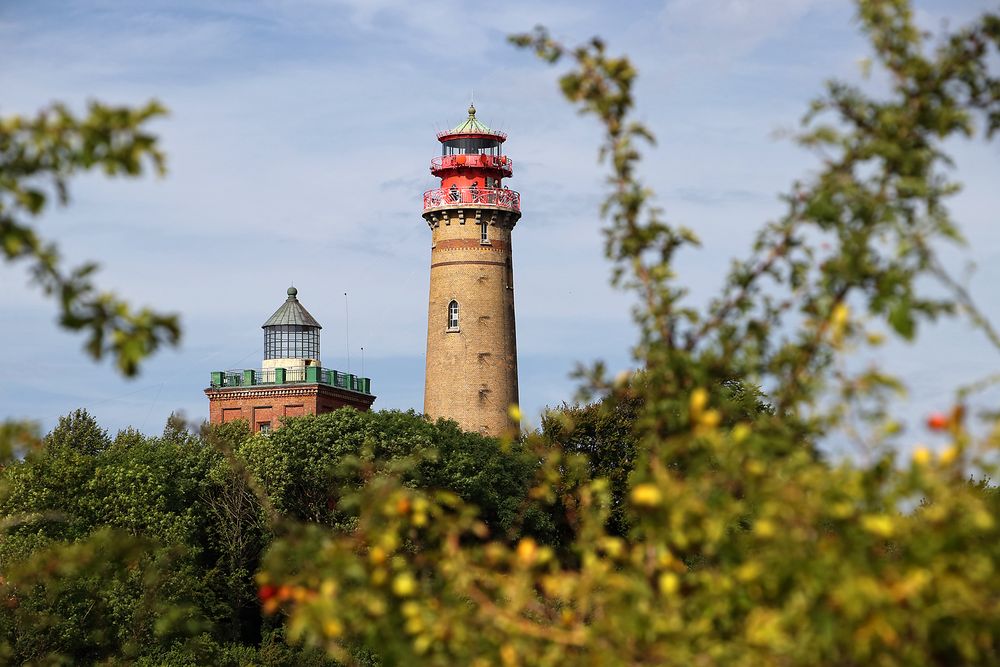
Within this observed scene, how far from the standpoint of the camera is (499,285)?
73.8 meters

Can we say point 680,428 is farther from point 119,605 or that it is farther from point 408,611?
point 119,605

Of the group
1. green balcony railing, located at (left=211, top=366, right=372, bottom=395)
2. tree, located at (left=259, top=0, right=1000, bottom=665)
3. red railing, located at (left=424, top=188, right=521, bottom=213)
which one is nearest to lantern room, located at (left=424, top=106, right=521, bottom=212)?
red railing, located at (left=424, top=188, right=521, bottom=213)

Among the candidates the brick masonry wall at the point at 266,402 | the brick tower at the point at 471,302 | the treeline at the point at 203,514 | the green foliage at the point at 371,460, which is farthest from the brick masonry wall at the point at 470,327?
the green foliage at the point at 371,460

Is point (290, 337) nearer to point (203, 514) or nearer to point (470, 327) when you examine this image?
point (470, 327)

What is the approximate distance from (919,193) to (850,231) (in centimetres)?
36

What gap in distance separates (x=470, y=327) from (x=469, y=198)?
640 centimetres

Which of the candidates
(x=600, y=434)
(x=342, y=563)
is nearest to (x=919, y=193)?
(x=342, y=563)

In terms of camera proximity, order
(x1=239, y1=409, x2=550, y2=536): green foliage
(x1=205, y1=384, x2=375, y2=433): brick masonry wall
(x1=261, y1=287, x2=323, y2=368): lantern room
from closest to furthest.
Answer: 1. (x1=239, y1=409, x2=550, y2=536): green foliage
2. (x1=205, y1=384, x2=375, y2=433): brick masonry wall
3. (x1=261, y1=287, x2=323, y2=368): lantern room

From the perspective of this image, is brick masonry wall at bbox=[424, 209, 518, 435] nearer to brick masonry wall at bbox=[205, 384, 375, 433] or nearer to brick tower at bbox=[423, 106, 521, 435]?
brick tower at bbox=[423, 106, 521, 435]

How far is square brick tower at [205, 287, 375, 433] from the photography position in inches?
3130

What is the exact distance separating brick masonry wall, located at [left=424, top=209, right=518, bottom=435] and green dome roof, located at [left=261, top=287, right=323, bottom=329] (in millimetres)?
11079

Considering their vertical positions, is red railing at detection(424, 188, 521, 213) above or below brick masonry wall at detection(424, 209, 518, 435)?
above

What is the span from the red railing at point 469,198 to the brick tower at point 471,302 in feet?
0.16

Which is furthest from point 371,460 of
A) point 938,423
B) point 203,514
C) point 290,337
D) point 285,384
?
point 938,423
